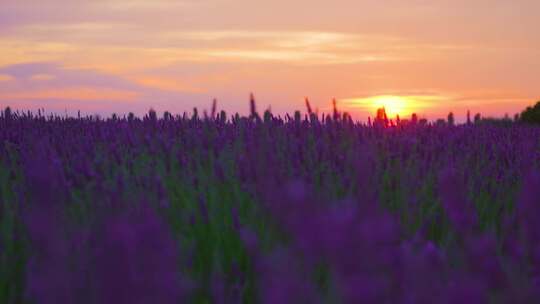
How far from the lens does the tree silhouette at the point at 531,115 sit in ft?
53.1

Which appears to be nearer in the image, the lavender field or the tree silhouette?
the lavender field

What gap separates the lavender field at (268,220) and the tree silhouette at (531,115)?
34.1 feet

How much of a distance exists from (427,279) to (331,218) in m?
0.22

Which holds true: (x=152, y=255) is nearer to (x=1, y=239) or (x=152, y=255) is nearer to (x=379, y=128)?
(x=1, y=239)

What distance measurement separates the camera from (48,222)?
1292 millimetres

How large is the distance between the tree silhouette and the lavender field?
34.1ft

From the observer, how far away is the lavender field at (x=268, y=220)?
1.22 metres

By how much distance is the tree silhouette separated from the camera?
53.1ft

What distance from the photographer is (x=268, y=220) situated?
8.63ft

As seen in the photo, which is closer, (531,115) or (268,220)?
(268,220)

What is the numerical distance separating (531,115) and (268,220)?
15041mm

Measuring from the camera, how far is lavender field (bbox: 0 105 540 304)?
1.22 meters

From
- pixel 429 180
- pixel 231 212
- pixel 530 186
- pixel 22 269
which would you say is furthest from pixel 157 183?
pixel 530 186

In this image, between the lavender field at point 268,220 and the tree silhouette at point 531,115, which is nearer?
the lavender field at point 268,220
